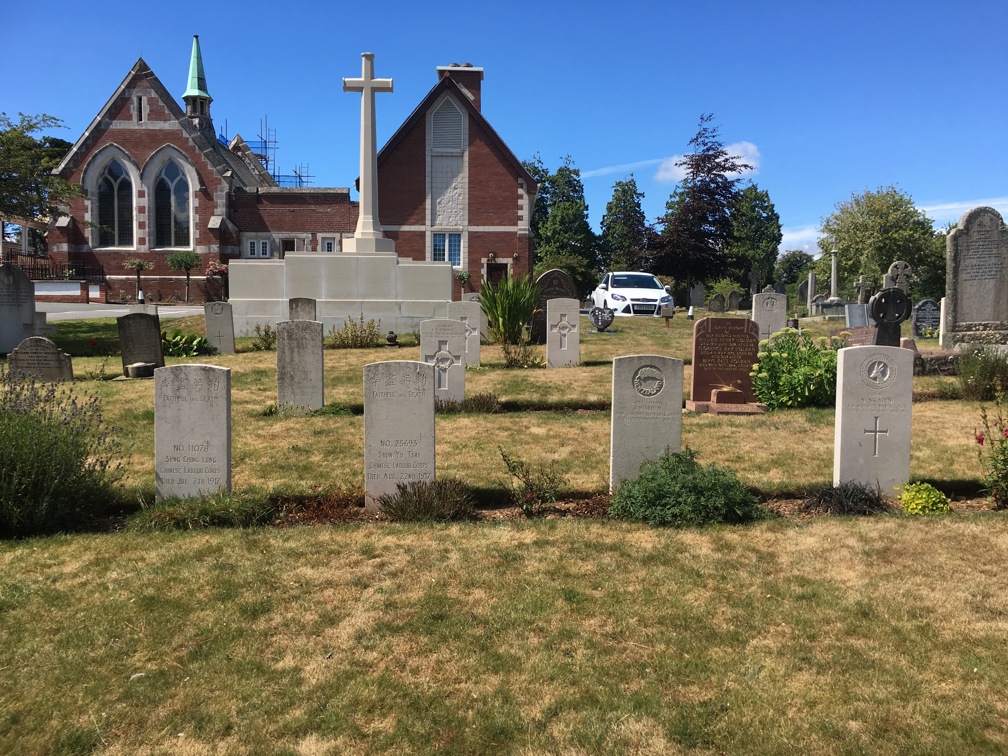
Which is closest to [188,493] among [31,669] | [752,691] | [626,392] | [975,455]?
[31,669]

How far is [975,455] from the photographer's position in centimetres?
795

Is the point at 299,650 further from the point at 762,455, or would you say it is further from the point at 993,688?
the point at 762,455

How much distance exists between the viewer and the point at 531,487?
6656 millimetres

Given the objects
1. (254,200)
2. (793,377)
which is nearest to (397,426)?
(793,377)

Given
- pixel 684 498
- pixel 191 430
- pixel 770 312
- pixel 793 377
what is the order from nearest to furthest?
pixel 684 498 → pixel 191 430 → pixel 793 377 → pixel 770 312

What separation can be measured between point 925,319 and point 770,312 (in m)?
A: 6.86

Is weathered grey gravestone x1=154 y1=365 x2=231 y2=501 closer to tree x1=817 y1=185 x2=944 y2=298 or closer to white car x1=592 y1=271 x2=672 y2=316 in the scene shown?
white car x1=592 y1=271 x2=672 y2=316

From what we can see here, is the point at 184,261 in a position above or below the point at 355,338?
above

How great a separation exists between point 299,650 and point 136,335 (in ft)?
38.6

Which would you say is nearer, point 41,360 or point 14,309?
point 41,360

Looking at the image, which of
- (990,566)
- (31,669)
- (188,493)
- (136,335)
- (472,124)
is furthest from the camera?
(472,124)

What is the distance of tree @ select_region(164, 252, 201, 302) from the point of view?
3678 centimetres

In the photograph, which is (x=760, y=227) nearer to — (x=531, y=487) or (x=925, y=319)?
(x=925, y=319)

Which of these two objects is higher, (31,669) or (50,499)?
(50,499)
